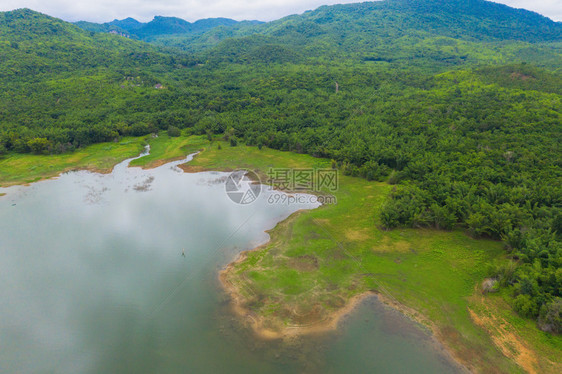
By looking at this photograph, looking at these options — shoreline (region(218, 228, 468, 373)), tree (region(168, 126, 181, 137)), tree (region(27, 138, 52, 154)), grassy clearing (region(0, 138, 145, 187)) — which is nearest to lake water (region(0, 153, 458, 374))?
shoreline (region(218, 228, 468, 373))

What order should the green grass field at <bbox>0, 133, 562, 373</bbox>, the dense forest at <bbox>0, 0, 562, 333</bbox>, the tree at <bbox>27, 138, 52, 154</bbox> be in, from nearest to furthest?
the green grass field at <bbox>0, 133, 562, 373</bbox>, the dense forest at <bbox>0, 0, 562, 333</bbox>, the tree at <bbox>27, 138, 52, 154</bbox>

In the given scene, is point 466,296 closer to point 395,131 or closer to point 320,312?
point 320,312

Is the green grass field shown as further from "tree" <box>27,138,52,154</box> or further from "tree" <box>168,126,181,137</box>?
"tree" <box>27,138,52,154</box>

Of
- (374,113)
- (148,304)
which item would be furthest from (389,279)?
(374,113)

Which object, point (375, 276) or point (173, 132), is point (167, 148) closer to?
point (173, 132)

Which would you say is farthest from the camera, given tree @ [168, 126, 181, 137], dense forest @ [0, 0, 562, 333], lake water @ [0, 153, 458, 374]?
tree @ [168, 126, 181, 137]

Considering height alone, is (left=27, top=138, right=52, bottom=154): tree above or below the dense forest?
below
